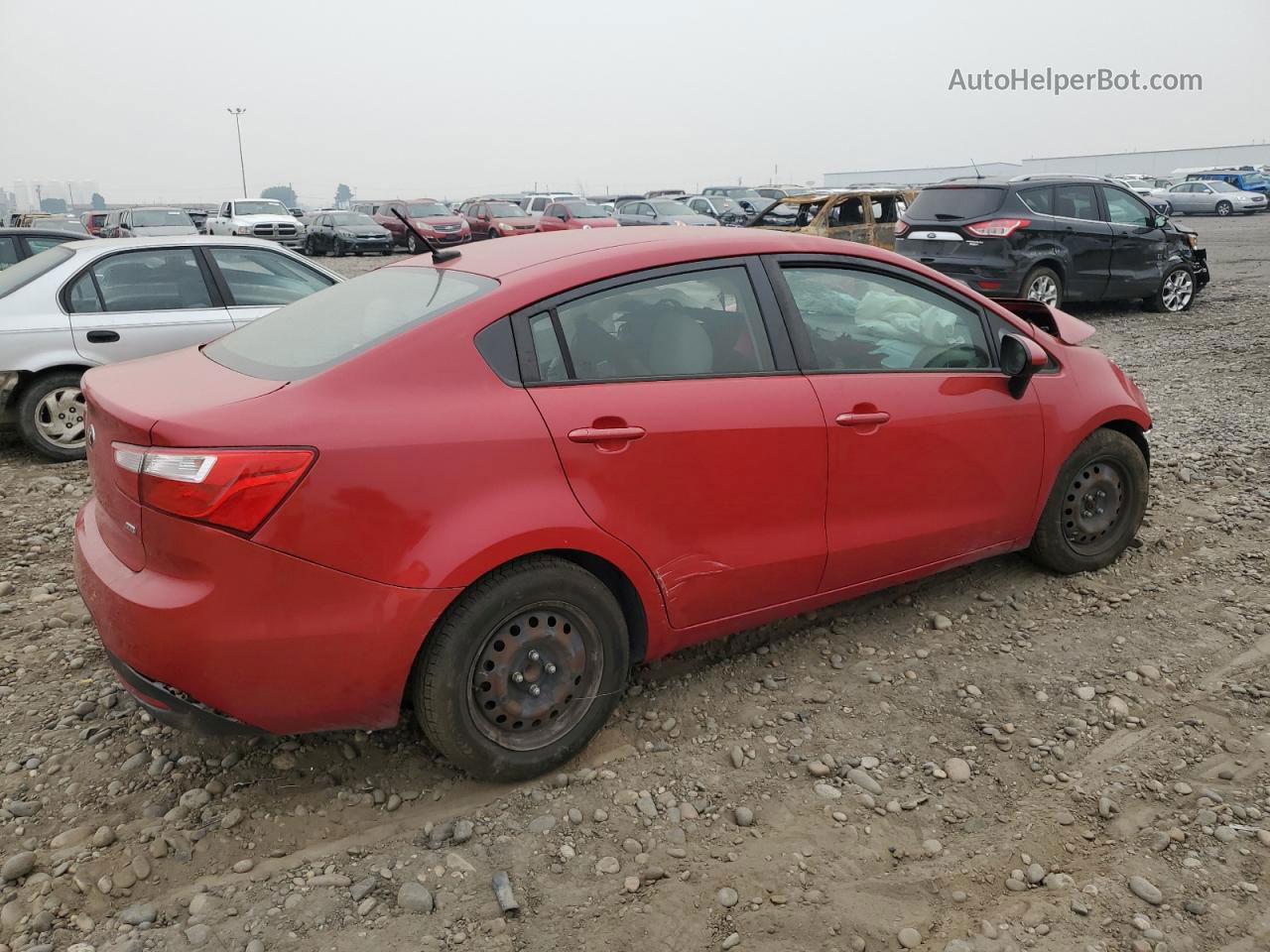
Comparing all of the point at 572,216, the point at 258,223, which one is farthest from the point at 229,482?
the point at 258,223

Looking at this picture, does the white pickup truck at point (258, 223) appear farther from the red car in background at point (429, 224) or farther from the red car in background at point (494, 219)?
the red car in background at point (494, 219)

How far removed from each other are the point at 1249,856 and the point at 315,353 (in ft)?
9.89

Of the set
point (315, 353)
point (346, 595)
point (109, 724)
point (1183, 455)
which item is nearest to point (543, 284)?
point (315, 353)

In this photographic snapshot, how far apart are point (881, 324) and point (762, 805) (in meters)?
1.80

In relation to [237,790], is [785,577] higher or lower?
higher

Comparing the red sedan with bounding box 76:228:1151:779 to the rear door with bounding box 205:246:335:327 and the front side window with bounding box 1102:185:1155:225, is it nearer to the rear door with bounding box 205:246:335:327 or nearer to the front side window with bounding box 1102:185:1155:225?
the rear door with bounding box 205:246:335:327

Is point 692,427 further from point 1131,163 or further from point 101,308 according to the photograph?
point 1131,163

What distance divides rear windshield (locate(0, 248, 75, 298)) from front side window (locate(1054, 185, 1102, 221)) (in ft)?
33.3

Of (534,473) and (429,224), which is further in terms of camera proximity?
(429,224)

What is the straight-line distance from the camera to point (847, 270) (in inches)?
143

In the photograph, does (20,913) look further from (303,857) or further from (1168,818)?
(1168,818)

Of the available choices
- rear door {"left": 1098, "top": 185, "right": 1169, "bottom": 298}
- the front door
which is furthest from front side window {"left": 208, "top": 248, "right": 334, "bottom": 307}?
rear door {"left": 1098, "top": 185, "right": 1169, "bottom": 298}

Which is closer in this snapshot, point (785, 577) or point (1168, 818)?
point (1168, 818)

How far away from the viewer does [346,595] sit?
2605mm
